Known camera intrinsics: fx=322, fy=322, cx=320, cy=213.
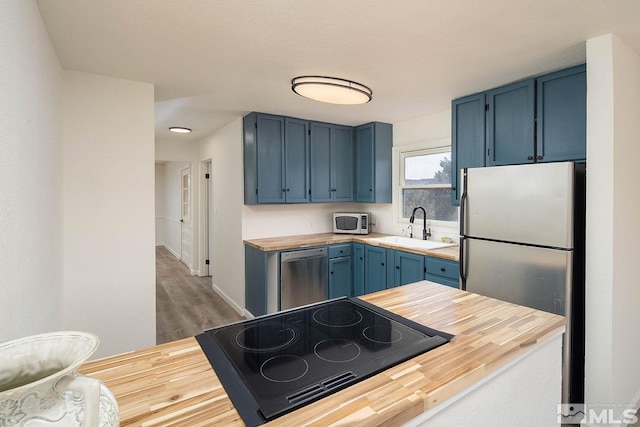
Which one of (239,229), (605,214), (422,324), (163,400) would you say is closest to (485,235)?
(605,214)

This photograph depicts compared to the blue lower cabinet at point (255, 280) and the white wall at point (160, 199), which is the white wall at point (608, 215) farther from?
the white wall at point (160, 199)

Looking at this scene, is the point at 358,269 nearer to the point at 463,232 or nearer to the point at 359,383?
the point at 463,232

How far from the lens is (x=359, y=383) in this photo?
0.89 meters

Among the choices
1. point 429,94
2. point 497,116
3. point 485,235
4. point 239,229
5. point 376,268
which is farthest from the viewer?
point 239,229

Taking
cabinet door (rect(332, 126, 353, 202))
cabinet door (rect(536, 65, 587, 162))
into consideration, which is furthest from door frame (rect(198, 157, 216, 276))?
cabinet door (rect(536, 65, 587, 162))

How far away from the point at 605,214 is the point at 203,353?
2253mm

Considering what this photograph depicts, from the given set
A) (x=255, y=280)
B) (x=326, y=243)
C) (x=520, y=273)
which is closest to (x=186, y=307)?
(x=255, y=280)

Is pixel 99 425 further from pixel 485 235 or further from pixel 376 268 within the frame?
pixel 376 268

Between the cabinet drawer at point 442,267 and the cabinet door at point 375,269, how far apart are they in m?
0.58

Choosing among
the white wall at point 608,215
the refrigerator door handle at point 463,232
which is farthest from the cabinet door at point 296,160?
the white wall at point 608,215

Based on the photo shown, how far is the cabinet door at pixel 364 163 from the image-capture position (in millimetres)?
4223

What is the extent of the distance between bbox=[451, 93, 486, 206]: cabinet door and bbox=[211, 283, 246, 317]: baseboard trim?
2.81 meters

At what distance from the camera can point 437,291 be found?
5.82 feet

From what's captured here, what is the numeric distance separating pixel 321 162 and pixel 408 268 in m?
1.75
